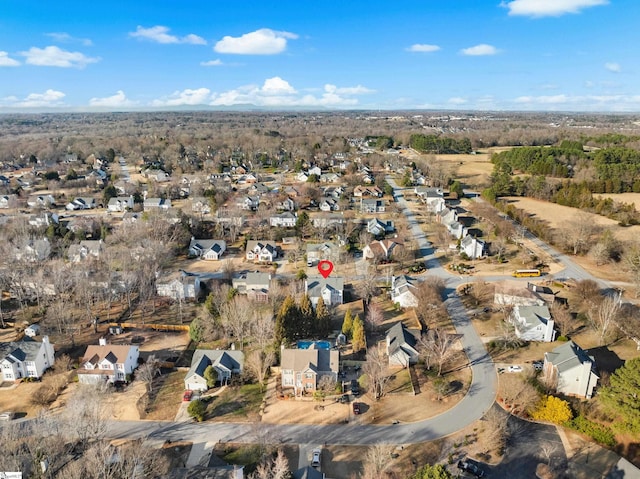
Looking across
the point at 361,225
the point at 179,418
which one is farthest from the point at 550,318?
the point at 361,225

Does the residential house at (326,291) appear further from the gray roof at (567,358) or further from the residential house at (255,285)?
the gray roof at (567,358)

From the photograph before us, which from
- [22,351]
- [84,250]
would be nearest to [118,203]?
[84,250]

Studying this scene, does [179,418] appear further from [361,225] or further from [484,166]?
[484,166]

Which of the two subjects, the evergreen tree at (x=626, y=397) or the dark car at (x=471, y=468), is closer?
the dark car at (x=471, y=468)

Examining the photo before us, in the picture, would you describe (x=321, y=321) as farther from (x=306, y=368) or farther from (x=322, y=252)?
(x=322, y=252)

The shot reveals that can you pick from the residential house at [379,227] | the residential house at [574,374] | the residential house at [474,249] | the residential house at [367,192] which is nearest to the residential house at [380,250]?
the residential house at [379,227]

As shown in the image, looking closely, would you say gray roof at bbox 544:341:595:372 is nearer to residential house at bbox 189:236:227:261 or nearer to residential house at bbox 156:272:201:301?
residential house at bbox 156:272:201:301
